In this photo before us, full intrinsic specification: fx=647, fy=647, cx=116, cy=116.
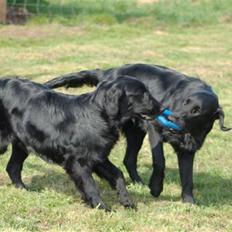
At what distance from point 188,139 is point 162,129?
1.01 feet

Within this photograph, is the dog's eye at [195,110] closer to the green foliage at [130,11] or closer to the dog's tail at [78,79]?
the dog's tail at [78,79]

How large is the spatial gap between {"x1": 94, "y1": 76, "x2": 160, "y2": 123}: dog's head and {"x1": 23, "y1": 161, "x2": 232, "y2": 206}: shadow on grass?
1.02 m

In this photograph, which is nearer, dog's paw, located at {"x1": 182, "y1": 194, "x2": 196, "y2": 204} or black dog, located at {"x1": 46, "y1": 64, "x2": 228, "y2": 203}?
black dog, located at {"x1": 46, "y1": 64, "x2": 228, "y2": 203}

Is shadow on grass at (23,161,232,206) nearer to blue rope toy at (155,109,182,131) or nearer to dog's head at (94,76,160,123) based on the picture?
blue rope toy at (155,109,182,131)

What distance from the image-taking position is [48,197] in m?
6.43

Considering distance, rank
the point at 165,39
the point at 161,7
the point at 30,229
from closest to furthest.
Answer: the point at 30,229 < the point at 165,39 < the point at 161,7

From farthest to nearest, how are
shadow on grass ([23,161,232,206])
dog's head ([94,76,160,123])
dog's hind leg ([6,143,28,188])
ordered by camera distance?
1. dog's hind leg ([6,143,28,188])
2. shadow on grass ([23,161,232,206])
3. dog's head ([94,76,160,123])

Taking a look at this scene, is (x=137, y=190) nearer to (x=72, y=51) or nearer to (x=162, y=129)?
(x=162, y=129)

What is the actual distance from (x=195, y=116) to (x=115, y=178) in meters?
0.99

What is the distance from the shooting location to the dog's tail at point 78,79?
293 inches

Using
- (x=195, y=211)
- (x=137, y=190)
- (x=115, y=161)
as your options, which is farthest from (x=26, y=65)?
(x=195, y=211)

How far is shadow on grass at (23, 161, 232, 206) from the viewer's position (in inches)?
265

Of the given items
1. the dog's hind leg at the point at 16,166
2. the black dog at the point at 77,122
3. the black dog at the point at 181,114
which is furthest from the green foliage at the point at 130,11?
the black dog at the point at 77,122

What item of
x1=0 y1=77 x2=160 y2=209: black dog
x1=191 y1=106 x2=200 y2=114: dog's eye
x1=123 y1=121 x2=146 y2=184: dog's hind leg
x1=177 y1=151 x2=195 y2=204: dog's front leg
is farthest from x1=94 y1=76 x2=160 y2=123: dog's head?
x1=123 y1=121 x2=146 y2=184: dog's hind leg
